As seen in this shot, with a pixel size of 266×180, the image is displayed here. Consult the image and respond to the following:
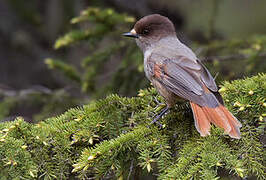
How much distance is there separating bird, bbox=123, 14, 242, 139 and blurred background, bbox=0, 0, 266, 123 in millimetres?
318

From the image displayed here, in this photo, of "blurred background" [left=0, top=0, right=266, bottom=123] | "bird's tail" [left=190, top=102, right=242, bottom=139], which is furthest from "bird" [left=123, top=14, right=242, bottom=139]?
"blurred background" [left=0, top=0, right=266, bottom=123]

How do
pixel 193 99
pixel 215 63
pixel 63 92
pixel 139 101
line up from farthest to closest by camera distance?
pixel 63 92, pixel 215 63, pixel 139 101, pixel 193 99

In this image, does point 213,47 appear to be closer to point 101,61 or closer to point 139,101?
point 101,61

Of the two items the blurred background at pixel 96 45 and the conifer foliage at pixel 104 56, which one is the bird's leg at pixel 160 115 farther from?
A: the conifer foliage at pixel 104 56

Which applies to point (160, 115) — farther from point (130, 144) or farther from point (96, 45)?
point (96, 45)

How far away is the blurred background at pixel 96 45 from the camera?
13.4 ft

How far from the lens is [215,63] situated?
4094mm

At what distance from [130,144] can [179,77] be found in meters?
0.82

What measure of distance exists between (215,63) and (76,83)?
5.49ft

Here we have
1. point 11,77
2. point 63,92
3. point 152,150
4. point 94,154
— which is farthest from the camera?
point 11,77

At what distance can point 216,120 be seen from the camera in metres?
2.47

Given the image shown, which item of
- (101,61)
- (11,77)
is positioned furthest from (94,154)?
(11,77)

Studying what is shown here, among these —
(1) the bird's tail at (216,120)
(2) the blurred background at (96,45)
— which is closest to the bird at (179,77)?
(1) the bird's tail at (216,120)

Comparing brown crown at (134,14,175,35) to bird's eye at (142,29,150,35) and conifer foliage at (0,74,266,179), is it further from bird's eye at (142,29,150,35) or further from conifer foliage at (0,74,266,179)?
conifer foliage at (0,74,266,179)
